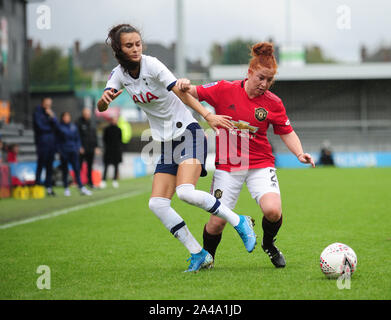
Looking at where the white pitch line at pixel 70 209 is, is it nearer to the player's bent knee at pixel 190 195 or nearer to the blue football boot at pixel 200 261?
the blue football boot at pixel 200 261

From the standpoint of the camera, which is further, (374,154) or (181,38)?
(374,154)

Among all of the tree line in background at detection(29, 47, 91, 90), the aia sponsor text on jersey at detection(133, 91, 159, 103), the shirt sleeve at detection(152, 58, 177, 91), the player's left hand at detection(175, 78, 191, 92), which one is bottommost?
the aia sponsor text on jersey at detection(133, 91, 159, 103)

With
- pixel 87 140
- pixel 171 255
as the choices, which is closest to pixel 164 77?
pixel 171 255

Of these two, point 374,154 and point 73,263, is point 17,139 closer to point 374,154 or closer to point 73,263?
point 73,263

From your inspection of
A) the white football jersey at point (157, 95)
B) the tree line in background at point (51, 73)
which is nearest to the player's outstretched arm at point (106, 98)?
the white football jersey at point (157, 95)

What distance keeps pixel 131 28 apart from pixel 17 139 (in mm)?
16302

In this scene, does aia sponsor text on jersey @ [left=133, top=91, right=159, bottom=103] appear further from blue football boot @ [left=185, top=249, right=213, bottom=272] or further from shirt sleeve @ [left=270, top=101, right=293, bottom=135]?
blue football boot @ [left=185, top=249, right=213, bottom=272]

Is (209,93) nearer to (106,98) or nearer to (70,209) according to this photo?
(106,98)

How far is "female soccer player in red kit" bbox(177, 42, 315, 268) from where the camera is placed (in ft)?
19.2

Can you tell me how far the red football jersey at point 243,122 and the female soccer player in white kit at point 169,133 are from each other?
0.23m

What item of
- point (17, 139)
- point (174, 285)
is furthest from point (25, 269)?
point (17, 139)

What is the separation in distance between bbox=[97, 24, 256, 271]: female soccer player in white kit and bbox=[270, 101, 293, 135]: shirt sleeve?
60 centimetres

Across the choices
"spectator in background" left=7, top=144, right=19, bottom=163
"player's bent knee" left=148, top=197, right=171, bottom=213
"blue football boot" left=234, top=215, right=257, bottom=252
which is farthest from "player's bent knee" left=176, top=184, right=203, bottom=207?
"spectator in background" left=7, top=144, right=19, bottom=163

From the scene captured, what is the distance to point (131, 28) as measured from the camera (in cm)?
550
